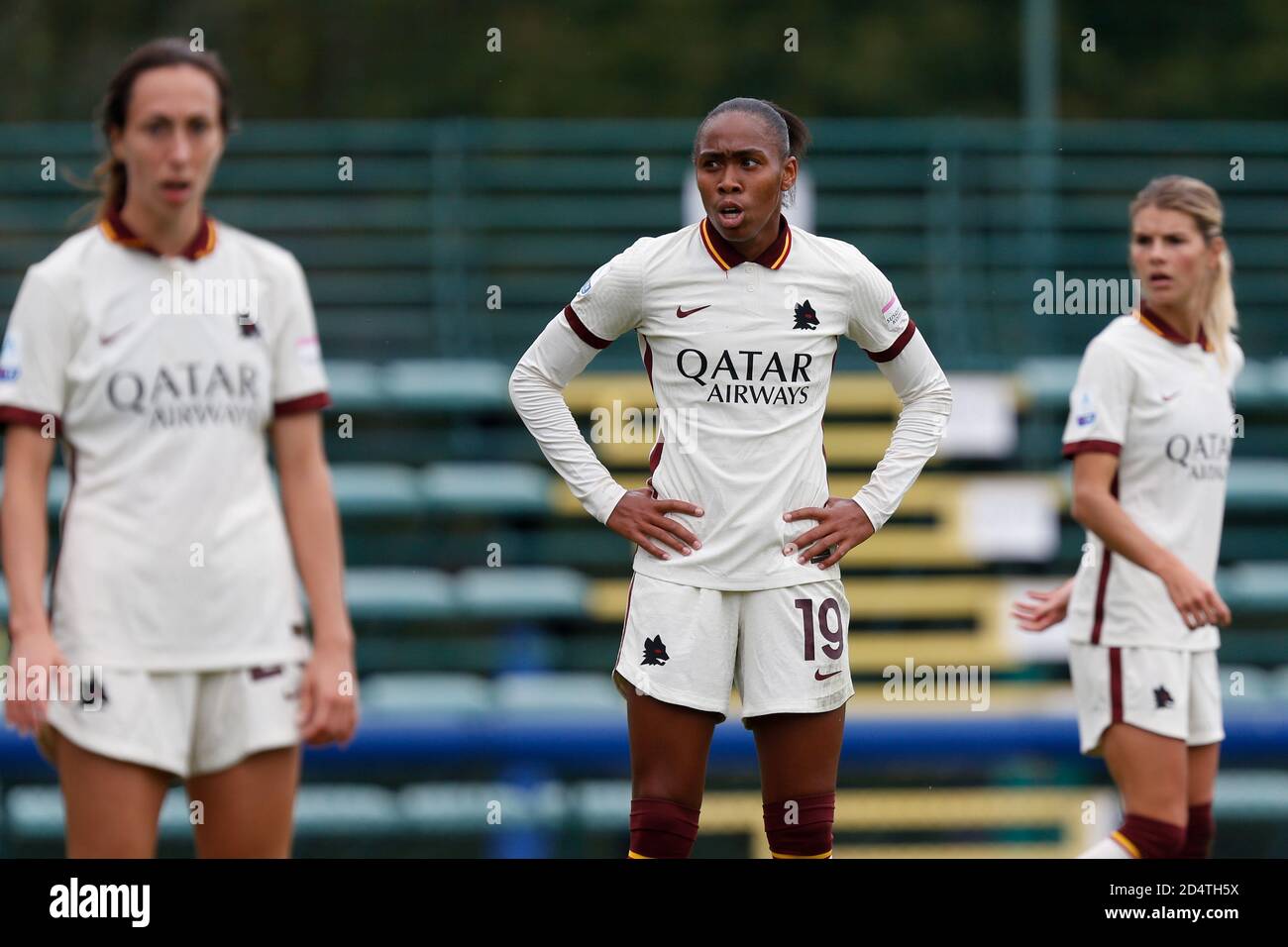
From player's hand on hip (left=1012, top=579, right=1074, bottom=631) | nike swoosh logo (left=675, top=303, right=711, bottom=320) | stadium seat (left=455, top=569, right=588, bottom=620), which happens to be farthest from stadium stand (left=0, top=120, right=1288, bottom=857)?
nike swoosh logo (left=675, top=303, right=711, bottom=320)

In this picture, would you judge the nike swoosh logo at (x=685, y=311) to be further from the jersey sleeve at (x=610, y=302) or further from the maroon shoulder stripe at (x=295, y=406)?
the maroon shoulder stripe at (x=295, y=406)

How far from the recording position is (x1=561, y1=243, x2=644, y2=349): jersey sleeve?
4797mm

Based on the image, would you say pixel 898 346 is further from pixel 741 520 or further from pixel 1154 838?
pixel 1154 838

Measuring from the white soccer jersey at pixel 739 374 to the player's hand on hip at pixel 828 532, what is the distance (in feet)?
0.08

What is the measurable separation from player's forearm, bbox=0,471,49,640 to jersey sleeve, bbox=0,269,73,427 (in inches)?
5.5

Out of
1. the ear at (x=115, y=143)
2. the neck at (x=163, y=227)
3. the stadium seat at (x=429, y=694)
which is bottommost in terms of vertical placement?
the stadium seat at (x=429, y=694)

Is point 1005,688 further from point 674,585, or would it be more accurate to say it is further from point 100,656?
point 100,656

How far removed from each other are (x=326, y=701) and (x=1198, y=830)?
3.00 meters

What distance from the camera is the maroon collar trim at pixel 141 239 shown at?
409 cm

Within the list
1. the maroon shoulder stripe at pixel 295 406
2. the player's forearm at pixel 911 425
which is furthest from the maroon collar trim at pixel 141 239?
the player's forearm at pixel 911 425

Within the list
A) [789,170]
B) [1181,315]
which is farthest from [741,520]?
[1181,315]

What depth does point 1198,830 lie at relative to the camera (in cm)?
582

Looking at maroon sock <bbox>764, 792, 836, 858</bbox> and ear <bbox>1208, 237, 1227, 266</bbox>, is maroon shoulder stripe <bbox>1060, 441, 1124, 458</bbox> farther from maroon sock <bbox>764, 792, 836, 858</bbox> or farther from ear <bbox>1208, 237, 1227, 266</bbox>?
maroon sock <bbox>764, 792, 836, 858</bbox>
